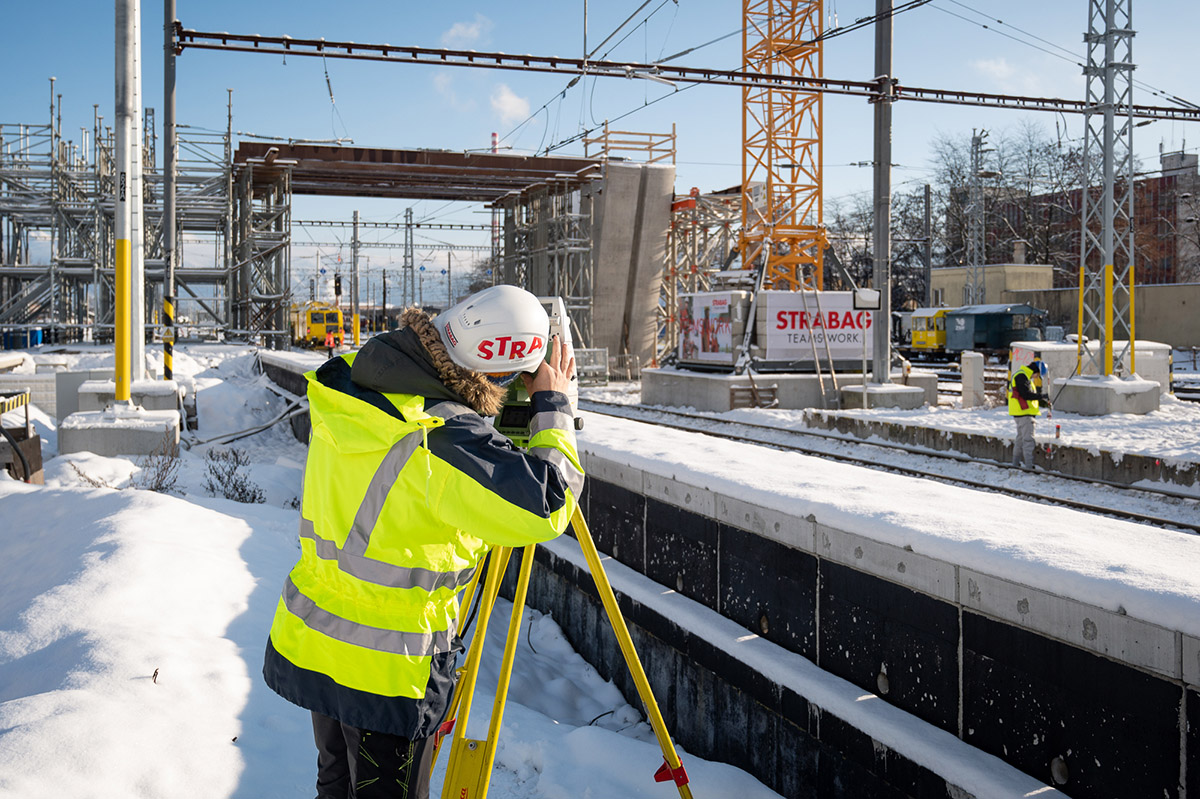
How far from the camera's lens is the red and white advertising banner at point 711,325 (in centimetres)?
2606

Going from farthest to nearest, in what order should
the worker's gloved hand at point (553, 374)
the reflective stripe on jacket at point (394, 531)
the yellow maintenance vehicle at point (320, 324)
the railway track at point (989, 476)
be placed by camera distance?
the yellow maintenance vehicle at point (320, 324), the railway track at point (989, 476), the worker's gloved hand at point (553, 374), the reflective stripe on jacket at point (394, 531)

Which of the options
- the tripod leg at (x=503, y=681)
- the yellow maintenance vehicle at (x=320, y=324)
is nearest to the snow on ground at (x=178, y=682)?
the tripod leg at (x=503, y=681)

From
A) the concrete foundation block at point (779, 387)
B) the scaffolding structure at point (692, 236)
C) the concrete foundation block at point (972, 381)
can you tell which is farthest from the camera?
the scaffolding structure at point (692, 236)

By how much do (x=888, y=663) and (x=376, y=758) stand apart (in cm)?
229

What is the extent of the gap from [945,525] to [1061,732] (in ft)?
3.19

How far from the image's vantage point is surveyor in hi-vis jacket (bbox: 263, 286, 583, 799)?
2.46m

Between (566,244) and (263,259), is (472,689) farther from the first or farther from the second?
(263,259)

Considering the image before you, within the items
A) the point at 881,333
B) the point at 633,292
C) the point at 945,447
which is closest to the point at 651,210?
the point at 633,292

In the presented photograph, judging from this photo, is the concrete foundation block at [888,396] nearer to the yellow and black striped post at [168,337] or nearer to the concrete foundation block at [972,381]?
the concrete foundation block at [972,381]

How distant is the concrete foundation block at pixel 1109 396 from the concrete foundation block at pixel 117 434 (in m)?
16.9

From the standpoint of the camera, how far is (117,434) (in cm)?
1191

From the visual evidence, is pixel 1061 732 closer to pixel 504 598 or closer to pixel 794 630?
pixel 794 630

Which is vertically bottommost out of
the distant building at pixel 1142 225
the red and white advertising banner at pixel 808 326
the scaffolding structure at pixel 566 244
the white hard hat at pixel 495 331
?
the white hard hat at pixel 495 331

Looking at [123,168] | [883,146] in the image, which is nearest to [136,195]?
[123,168]
